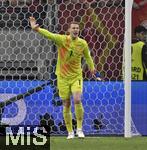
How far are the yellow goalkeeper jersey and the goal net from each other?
0.51 metres

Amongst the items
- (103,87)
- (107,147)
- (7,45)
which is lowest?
(107,147)

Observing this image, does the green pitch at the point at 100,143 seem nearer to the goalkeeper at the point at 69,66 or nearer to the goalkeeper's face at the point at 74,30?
the goalkeeper at the point at 69,66

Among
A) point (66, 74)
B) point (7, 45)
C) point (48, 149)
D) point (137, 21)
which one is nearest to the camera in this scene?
point (48, 149)

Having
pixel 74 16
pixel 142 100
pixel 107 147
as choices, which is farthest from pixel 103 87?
pixel 107 147

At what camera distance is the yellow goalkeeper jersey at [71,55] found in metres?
9.37

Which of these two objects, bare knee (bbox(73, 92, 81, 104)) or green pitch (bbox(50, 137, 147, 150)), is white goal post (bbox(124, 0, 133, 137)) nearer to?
green pitch (bbox(50, 137, 147, 150))

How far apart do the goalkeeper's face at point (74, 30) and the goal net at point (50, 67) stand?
676mm

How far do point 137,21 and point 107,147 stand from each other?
3.68 meters

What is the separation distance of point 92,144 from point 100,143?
17 cm

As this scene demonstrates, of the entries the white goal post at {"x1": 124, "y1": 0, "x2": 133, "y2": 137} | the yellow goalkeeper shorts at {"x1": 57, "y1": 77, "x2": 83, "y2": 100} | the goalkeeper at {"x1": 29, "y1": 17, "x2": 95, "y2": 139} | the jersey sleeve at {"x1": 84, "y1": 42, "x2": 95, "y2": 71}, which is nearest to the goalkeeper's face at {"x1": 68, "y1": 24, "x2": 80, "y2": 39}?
the goalkeeper at {"x1": 29, "y1": 17, "x2": 95, "y2": 139}

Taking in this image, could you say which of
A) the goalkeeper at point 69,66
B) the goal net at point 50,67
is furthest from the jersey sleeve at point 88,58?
the goal net at point 50,67

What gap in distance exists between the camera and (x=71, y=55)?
9367mm

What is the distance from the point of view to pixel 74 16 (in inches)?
407

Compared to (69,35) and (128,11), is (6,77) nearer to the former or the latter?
(69,35)
